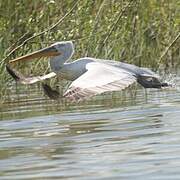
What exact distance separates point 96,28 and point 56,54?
1.97 m

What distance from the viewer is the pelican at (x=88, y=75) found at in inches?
335

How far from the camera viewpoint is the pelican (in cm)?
852

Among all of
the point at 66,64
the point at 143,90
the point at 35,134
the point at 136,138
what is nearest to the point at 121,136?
the point at 136,138

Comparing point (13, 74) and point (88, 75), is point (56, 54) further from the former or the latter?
point (88, 75)

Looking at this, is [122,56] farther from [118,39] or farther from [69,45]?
[69,45]

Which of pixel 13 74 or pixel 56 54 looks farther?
pixel 56 54

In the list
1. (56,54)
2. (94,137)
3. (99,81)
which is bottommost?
(94,137)

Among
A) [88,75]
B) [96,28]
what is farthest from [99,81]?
[96,28]

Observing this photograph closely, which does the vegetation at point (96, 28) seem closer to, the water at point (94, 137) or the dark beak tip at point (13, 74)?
the water at point (94, 137)

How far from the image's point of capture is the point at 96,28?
508 inches

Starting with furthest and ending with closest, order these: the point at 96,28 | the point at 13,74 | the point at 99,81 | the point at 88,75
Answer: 1. the point at 96,28
2. the point at 13,74
3. the point at 88,75
4. the point at 99,81

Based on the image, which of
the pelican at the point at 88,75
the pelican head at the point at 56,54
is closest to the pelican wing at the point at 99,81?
the pelican at the point at 88,75

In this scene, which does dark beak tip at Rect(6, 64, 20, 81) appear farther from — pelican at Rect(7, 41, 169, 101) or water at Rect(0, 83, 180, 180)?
water at Rect(0, 83, 180, 180)

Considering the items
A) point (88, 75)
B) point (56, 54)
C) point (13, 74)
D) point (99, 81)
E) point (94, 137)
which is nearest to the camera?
point (94, 137)
